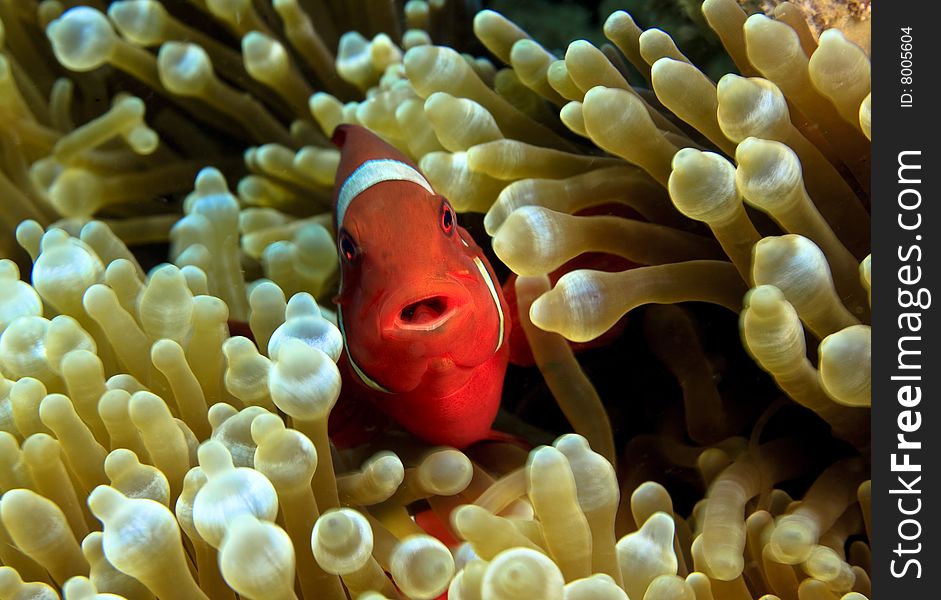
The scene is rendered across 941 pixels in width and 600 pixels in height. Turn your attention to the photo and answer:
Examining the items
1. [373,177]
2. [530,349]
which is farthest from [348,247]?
[530,349]

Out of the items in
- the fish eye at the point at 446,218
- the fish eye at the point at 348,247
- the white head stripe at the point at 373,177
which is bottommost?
the fish eye at the point at 348,247

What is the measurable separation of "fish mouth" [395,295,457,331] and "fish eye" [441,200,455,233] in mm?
77

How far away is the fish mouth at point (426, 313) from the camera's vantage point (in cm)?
74

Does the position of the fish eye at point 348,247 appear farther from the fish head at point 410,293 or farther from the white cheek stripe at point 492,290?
the white cheek stripe at point 492,290

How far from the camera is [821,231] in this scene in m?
0.75

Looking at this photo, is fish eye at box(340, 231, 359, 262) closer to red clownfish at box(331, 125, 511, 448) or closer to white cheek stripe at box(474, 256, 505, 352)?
red clownfish at box(331, 125, 511, 448)

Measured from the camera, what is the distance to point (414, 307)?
0.76 meters

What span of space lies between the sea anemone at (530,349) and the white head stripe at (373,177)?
4.1 inches

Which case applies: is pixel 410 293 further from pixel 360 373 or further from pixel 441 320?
pixel 360 373

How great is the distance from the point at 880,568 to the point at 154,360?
672mm

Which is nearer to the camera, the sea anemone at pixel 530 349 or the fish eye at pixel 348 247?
the sea anemone at pixel 530 349

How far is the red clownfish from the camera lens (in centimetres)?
75

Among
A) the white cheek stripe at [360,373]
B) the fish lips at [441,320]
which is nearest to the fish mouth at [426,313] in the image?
the fish lips at [441,320]

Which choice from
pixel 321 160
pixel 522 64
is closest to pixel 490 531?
pixel 522 64
